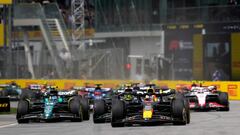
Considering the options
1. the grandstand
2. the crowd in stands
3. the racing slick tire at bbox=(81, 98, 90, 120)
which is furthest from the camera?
the crowd in stands

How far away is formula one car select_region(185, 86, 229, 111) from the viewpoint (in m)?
25.5

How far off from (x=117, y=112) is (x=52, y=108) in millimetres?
3552

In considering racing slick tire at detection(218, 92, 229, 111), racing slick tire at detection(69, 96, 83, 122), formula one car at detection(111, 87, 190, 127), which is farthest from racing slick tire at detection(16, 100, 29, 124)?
racing slick tire at detection(218, 92, 229, 111)

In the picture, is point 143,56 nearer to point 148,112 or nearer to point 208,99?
point 208,99

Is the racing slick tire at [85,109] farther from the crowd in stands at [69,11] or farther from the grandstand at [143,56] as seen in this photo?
the crowd in stands at [69,11]

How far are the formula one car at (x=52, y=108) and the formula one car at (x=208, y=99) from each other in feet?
20.0

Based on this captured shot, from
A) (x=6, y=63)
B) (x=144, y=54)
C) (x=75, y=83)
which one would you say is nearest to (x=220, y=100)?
(x=75, y=83)

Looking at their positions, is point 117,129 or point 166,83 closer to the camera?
point 117,129

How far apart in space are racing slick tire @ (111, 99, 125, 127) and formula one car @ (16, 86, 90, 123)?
10.4 feet

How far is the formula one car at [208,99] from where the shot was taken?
25.5 metres

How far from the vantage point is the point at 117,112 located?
17.5 m

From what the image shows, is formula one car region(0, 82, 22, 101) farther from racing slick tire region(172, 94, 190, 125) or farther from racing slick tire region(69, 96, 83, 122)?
racing slick tire region(172, 94, 190, 125)

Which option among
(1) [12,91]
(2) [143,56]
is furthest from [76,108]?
(2) [143,56]

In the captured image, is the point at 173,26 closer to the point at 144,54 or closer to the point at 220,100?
the point at 144,54
